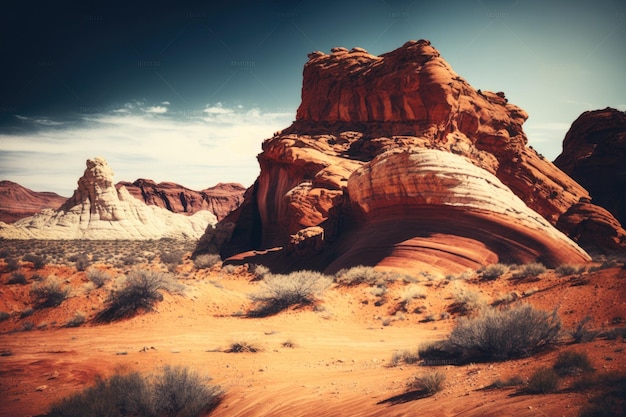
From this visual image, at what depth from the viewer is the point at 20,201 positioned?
360ft

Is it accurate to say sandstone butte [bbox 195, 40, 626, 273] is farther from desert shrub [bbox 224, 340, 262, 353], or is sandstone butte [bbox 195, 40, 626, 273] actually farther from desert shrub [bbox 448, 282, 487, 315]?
desert shrub [bbox 224, 340, 262, 353]

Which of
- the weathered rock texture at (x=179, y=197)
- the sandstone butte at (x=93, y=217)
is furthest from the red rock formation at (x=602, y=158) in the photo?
the weathered rock texture at (x=179, y=197)

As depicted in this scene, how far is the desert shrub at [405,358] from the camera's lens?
605 cm

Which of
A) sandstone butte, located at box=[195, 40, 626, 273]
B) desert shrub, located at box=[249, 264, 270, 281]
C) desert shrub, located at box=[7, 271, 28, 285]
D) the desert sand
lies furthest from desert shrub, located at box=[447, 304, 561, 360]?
desert shrub, located at box=[7, 271, 28, 285]

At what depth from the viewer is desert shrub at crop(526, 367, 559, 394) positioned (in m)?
3.52

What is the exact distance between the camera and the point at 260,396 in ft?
16.1

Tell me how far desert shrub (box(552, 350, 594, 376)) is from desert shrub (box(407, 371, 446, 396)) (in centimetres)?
126

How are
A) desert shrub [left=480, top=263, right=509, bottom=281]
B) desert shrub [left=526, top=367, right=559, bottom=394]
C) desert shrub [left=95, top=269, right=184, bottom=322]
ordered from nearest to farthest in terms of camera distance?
desert shrub [left=526, top=367, right=559, bottom=394] < desert shrub [left=95, top=269, right=184, bottom=322] < desert shrub [left=480, top=263, right=509, bottom=281]

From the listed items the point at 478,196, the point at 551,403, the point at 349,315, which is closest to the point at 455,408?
the point at 551,403

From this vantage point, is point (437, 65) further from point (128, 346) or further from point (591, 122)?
point (128, 346)

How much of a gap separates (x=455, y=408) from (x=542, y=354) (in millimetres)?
2321

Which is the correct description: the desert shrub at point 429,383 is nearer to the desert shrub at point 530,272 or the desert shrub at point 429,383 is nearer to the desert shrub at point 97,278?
the desert shrub at point 530,272

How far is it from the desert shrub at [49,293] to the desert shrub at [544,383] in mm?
13531

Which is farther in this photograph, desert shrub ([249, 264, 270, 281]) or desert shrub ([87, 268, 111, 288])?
desert shrub ([249, 264, 270, 281])
